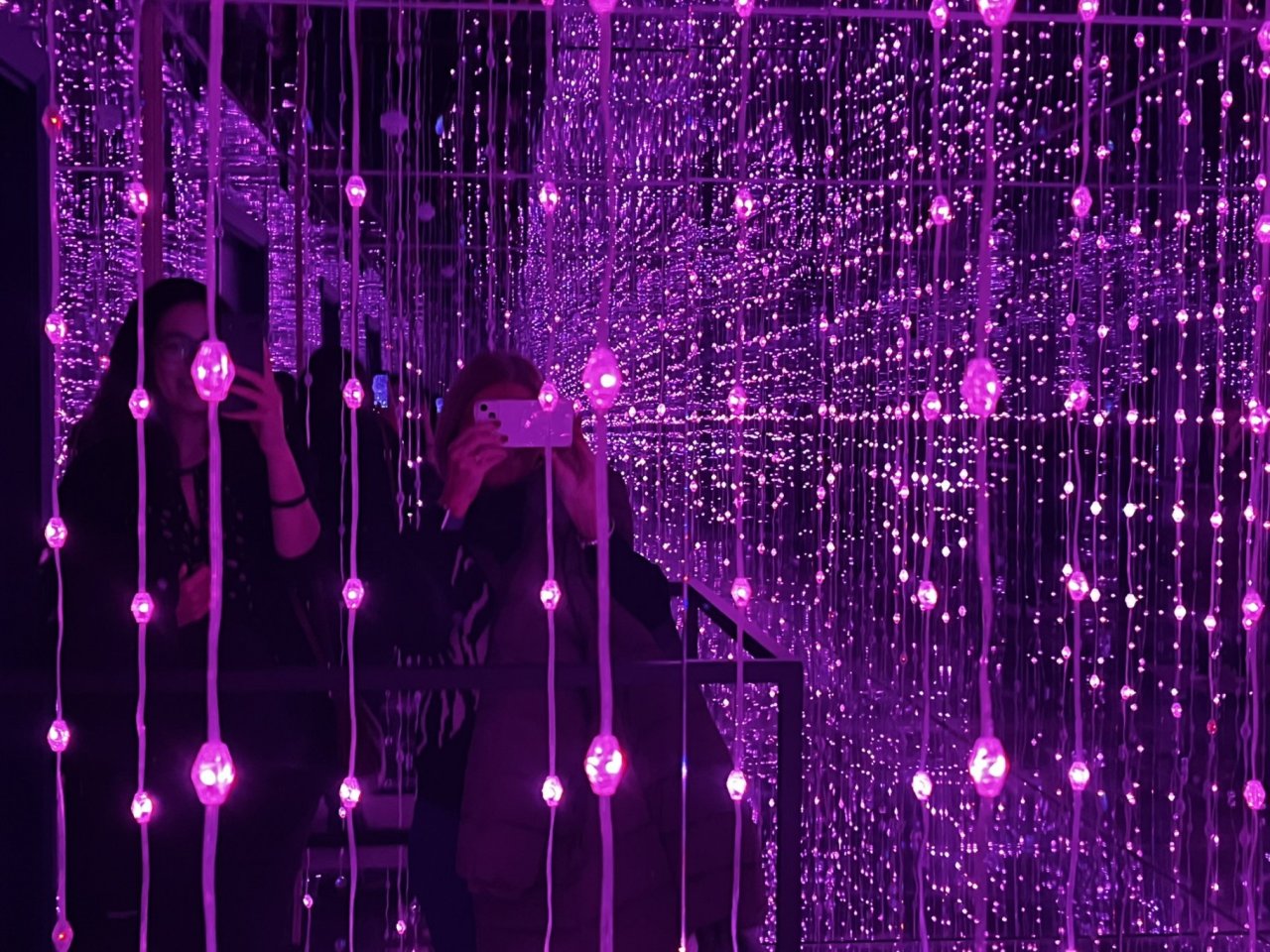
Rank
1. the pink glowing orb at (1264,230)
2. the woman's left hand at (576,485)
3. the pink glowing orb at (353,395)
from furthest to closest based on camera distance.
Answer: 1. the woman's left hand at (576,485)
2. the pink glowing orb at (353,395)
3. the pink glowing orb at (1264,230)

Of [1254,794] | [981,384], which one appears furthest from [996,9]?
[1254,794]

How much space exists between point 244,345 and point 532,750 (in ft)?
1.91

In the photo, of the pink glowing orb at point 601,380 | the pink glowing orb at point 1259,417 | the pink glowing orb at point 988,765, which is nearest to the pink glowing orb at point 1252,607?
the pink glowing orb at point 1259,417

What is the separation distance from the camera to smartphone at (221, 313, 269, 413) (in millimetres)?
1465

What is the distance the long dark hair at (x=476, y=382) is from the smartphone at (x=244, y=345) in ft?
0.82

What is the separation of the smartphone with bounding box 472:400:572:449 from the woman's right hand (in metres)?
0.01

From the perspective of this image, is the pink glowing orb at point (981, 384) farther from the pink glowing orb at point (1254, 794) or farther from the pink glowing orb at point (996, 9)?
the pink glowing orb at point (1254, 794)

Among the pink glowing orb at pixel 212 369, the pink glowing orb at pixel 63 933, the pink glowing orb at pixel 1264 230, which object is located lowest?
the pink glowing orb at pixel 63 933

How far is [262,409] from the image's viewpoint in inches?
59.0

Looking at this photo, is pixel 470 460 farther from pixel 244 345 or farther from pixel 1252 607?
pixel 1252 607

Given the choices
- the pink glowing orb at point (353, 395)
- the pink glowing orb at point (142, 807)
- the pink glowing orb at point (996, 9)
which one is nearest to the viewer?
the pink glowing orb at point (996, 9)

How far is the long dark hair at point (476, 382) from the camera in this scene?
158 cm

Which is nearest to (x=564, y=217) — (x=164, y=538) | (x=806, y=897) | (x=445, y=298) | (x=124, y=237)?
(x=445, y=298)

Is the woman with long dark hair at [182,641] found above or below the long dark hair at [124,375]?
below
